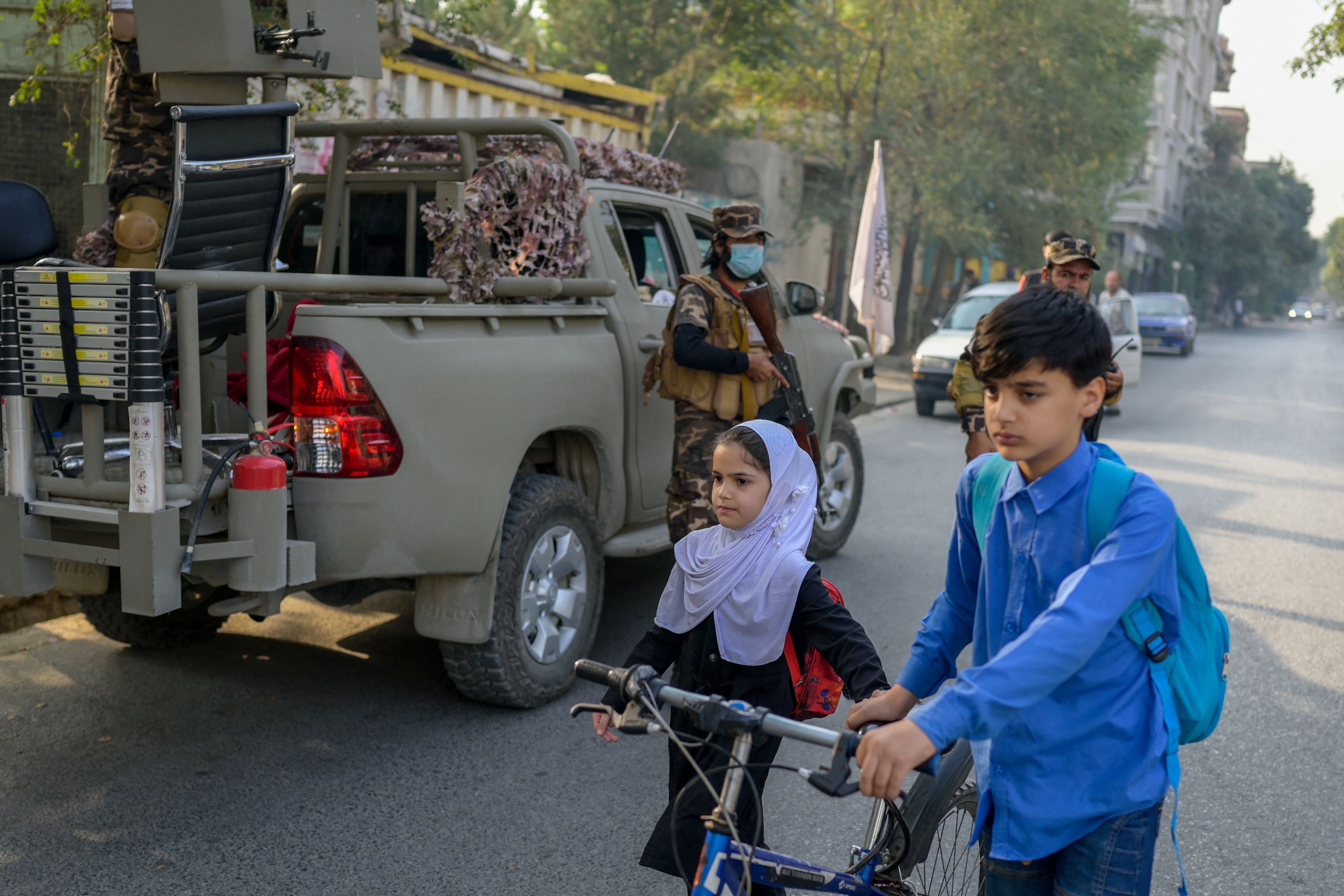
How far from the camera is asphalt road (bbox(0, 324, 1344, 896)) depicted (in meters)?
3.59

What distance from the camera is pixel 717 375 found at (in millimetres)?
5312

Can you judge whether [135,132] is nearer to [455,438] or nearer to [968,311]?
[455,438]

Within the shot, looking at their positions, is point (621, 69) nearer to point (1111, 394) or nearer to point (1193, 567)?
point (1111, 394)

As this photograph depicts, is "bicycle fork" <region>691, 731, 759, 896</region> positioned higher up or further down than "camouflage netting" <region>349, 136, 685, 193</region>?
further down

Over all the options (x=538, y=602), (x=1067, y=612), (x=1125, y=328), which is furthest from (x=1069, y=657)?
(x=1125, y=328)

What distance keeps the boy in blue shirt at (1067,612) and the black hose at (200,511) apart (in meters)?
2.19

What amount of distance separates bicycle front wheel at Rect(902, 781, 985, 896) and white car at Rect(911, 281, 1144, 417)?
12.2m

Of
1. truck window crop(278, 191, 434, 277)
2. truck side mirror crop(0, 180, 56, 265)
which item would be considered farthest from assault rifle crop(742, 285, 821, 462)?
truck side mirror crop(0, 180, 56, 265)

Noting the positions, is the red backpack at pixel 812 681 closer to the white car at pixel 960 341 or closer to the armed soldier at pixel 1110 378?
the armed soldier at pixel 1110 378

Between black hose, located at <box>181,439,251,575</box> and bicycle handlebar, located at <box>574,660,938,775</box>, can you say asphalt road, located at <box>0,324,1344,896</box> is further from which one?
bicycle handlebar, located at <box>574,660,938,775</box>

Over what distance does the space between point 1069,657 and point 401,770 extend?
297 cm

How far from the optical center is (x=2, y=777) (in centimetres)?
409

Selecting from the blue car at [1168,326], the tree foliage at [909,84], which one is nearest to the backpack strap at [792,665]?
the tree foliage at [909,84]

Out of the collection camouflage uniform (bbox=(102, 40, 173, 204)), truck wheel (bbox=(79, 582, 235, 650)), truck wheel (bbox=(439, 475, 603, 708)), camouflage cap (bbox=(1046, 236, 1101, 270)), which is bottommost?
truck wheel (bbox=(79, 582, 235, 650))
